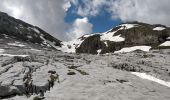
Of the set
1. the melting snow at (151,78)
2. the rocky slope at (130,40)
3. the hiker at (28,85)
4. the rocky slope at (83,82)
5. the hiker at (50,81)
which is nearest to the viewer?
the rocky slope at (83,82)

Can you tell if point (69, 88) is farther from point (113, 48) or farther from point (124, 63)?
point (113, 48)

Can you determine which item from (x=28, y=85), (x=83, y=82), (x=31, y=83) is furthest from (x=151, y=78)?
(x=28, y=85)

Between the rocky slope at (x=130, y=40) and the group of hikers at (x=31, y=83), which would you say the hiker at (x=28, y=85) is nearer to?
the group of hikers at (x=31, y=83)

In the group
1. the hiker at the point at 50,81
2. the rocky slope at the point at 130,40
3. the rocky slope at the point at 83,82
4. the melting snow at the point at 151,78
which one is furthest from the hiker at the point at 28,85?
the rocky slope at the point at 130,40

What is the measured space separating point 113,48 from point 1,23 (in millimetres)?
91734

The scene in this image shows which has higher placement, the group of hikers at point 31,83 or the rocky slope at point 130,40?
the rocky slope at point 130,40

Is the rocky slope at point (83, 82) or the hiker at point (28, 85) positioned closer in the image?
the rocky slope at point (83, 82)

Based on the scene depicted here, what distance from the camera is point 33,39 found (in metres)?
187

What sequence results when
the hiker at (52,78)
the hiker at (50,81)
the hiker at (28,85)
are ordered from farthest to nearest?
the hiker at (52,78) < the hiker at (50,81) < the hiker at (28,85)

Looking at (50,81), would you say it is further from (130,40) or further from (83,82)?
(130,40)

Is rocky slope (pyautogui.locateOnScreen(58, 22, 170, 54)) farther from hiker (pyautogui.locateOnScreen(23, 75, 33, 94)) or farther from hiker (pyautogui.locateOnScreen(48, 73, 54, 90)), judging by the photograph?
hiker (pyautogui.locateOnScreen(23, 75, 33, 94))

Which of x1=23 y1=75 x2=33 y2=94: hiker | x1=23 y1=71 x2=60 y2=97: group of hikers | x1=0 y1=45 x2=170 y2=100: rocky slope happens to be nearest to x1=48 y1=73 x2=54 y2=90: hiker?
x1=23 y1=71 x2=60 y2=97: group of hikers

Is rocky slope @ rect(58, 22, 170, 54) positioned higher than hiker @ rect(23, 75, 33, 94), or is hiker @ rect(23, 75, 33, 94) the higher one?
rocky slope @ rect(58, 22, 170, 54)

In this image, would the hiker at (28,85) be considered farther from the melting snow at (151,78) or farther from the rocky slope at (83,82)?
the melting snow at (151,78)
